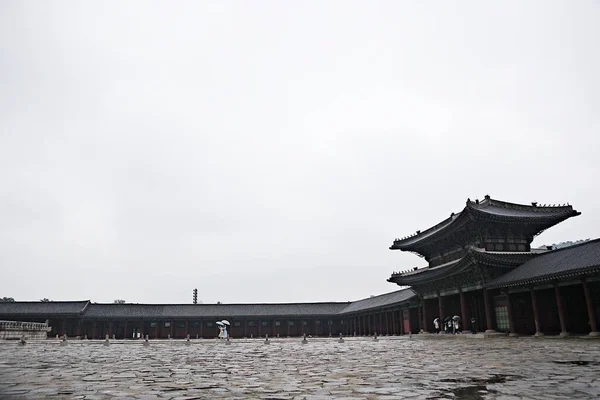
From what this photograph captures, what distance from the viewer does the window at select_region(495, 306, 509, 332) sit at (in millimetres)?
29392

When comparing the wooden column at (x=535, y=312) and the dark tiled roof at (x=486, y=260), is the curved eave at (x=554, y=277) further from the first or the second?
the dark tiled roof at (x=486, y=260)

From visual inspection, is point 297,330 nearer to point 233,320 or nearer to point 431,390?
point 233,320

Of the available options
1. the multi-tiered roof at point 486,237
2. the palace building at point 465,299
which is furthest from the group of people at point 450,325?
the multi-tiered roof at point 486,237

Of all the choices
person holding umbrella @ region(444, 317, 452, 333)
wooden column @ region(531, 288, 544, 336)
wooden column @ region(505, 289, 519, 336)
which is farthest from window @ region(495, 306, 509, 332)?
person holding umbrella @ region(444, 317, 452, 333)

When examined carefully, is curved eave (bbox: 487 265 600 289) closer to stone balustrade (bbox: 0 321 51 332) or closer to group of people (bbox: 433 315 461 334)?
group of people (bbox: 433 315 461 334)

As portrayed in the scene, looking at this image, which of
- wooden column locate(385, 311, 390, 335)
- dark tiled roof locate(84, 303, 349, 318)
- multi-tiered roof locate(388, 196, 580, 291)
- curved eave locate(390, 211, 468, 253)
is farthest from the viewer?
dark tiled roof locate(84, 303, 349, 318)

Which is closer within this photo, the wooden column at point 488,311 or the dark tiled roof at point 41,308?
the wooden column at point 488,311

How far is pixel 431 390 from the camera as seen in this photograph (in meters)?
6.15

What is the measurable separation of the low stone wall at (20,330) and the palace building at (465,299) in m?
9.72

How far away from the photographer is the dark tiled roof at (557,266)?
74.6 ft

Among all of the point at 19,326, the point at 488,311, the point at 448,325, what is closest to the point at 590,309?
the point at 488,311

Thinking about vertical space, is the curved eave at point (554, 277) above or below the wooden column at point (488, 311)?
above

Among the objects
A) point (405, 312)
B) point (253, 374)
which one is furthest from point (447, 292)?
point (253, 374)

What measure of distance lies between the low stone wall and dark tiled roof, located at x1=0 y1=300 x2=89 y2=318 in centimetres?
780
